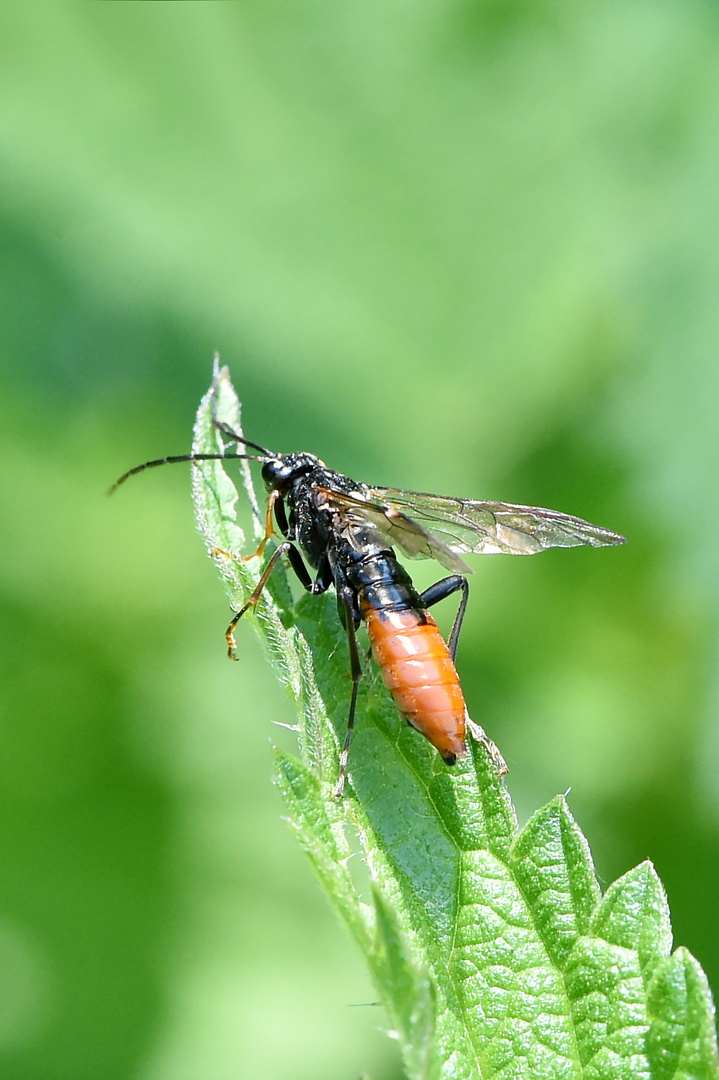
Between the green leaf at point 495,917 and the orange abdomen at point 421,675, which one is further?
the orange abdomen at point 421,675

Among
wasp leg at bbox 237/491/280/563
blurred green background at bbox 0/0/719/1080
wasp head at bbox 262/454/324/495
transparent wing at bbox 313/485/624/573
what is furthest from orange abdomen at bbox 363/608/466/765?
blurred green background at bbox 0/0/719/1080

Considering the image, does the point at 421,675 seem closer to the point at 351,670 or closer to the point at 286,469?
the point at 351,670

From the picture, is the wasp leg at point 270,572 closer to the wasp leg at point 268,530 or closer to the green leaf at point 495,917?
the wasp leg at point 268,530

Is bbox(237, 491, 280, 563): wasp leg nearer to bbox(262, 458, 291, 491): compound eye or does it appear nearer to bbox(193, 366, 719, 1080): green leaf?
bbox(262, 458, 291, 491): compound eye

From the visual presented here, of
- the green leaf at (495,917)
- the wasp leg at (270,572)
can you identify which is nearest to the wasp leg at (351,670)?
the green leaf at (495,917)

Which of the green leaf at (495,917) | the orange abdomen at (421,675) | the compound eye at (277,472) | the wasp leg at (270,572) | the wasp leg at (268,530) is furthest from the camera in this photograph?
the compound eye at (277,472)

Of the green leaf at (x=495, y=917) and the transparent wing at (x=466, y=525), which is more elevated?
the transparent wing at (x=466, y=525)

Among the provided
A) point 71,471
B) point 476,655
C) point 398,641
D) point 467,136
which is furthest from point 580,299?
point 398,641
